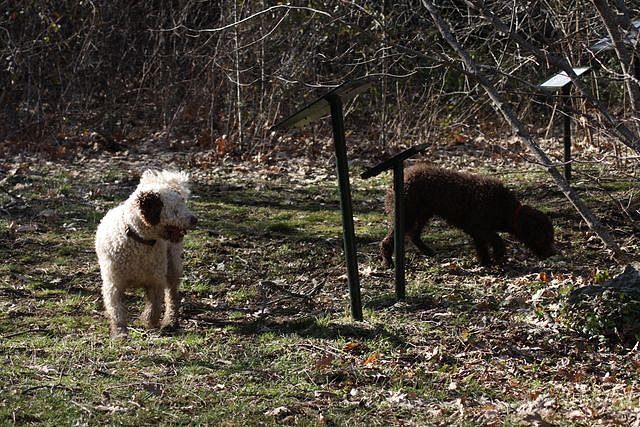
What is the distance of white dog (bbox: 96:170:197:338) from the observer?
7168mm

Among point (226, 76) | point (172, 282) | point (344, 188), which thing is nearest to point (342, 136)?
point (344, 188)

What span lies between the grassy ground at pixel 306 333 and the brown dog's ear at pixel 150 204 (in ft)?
2.87

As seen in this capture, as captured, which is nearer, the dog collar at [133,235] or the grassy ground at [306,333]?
the grassy ground at [306,333]

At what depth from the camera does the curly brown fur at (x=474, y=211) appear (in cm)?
856

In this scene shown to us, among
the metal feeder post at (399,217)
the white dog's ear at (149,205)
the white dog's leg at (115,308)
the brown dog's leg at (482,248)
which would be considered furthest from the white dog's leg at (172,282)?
the brown dog's leg at (482,248)

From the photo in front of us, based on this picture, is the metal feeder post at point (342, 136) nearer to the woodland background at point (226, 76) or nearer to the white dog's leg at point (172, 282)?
the white dog's leg at point (172, 282)

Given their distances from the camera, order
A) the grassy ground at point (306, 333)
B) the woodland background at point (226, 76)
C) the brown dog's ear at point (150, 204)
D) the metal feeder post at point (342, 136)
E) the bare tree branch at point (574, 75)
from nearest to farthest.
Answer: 1. the grassy ground at point (306, 333)
2. the bare tree branch at point (574, 75)
3. the metal feeder post at point (342, 136)
4. the brown dog's ear at point (150, 204)
5. the woodland background at point (226, 76)

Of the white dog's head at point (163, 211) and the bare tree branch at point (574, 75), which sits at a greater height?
the bare tree branch at point (574, 75)

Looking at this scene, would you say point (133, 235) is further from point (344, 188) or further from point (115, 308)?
point (344, 188)

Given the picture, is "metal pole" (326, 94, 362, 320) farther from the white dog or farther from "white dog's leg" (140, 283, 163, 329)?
"white dog's leg" (140, 283, 163, 329)

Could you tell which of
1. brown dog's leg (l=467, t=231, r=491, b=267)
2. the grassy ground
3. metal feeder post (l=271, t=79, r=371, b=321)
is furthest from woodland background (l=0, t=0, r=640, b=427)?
metal feeder post (l=271, t=79, r=371, b=321)

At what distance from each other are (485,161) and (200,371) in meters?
8.32

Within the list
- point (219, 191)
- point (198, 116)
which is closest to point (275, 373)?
point (219, 191)

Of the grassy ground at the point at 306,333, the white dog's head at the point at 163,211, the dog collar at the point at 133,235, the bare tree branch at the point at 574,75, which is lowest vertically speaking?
the grassy ground at the point at 306,333
